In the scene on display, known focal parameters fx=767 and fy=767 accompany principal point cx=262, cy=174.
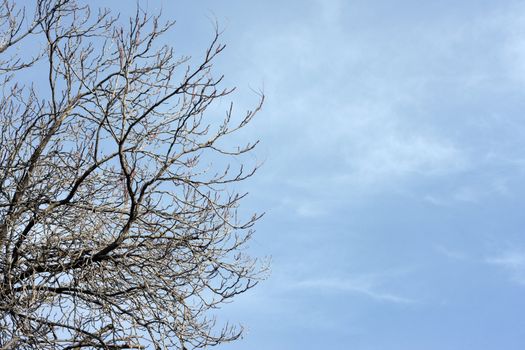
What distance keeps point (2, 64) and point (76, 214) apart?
353 cm

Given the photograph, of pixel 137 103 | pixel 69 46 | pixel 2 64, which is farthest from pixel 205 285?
pixel 2 64

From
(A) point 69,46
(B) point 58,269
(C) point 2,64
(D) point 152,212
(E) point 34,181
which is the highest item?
(C) point 2,64

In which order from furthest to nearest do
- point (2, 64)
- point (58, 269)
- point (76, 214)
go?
point (2, 64) < point (76, 214) < point (58, 269)

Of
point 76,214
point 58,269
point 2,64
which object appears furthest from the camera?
point 2,64

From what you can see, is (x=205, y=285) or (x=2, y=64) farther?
(x=2, y=64)

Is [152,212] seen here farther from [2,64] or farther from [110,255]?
[2,64]

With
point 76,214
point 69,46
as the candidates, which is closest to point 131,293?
point 76,214

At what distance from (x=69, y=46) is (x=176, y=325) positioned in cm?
409

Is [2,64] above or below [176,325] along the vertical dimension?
above

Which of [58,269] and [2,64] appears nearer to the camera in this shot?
[58,269]

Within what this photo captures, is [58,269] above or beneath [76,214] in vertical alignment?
beneath

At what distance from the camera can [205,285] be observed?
33.4 feet

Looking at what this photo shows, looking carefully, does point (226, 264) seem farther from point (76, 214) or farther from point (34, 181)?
point (34, 181)

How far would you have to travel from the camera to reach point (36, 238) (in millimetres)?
9938
